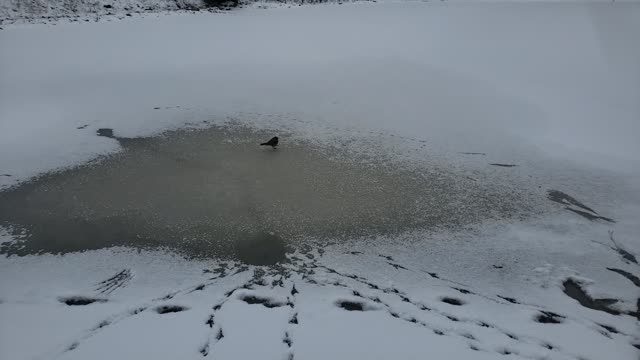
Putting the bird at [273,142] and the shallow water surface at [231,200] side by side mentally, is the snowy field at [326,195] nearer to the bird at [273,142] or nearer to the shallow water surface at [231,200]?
the shallow water surface at [231,200]

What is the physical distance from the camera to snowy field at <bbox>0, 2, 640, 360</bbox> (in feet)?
10.5

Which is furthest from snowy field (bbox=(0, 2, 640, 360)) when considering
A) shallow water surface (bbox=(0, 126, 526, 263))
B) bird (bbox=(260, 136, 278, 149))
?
bird (bbox=(260, 136, 278, 149))

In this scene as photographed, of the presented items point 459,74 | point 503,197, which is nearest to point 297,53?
point 459,74

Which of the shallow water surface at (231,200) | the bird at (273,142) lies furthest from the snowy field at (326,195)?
the bird at (273,142)

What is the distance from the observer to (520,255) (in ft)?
13.1

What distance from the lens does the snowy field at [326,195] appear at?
3.21m

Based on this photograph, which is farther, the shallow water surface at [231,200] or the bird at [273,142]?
the bird at [273,142]

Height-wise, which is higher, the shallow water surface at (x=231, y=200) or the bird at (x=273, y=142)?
the bird at (x=273, y=142)

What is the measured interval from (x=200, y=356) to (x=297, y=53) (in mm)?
6685

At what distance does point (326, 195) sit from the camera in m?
4.70

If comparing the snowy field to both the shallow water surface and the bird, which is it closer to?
the shallow water surface

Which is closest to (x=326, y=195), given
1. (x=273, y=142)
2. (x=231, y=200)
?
(x=231, y=200)

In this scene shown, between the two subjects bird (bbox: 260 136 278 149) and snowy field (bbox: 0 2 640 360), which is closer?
snowy field (bbox: 0 2 640 360)

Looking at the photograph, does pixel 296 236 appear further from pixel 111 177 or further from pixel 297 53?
pixel 297 53
